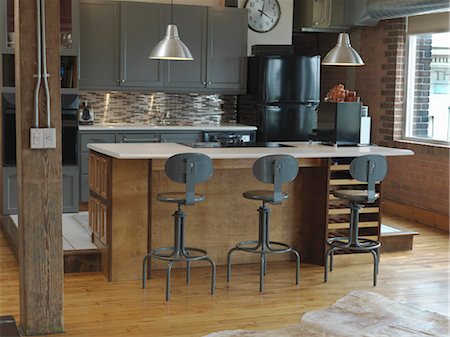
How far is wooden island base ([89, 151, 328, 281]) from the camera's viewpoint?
5496mm

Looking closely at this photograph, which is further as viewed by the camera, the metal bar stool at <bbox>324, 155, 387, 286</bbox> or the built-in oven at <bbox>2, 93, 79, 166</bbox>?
the built-in oven at <bbox>2, 93, 79, 166</bbox>

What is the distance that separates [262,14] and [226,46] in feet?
2.12

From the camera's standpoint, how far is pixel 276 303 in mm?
5066

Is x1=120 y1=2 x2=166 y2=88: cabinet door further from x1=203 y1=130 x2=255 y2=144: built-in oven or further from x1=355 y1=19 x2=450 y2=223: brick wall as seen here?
x1=355 y1=19 x2=450 y2=223: brick wall

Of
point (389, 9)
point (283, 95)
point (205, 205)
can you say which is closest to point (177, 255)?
point (205, 205)

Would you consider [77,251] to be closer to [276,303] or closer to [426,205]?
[276,303]

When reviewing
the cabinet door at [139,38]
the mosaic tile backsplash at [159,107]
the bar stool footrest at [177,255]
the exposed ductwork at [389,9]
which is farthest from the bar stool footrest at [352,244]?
the mosaic tile backsplash at [159,107]

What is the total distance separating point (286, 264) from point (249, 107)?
3.14 m

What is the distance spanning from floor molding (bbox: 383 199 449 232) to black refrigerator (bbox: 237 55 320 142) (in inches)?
50.9

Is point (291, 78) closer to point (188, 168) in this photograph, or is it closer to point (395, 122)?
point (395, 122)

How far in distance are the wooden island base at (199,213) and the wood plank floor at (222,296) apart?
0.20 m

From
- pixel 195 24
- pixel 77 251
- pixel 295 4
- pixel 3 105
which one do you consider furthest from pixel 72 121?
pixel 295 4

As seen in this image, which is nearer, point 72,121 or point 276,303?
point 276,303

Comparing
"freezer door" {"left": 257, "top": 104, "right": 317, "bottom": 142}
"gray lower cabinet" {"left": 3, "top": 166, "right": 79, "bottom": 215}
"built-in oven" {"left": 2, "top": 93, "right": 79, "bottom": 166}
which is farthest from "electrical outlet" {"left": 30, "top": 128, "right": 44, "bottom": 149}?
"freezer door" {"left": 257, "top": 104, "right": 317, "bottom": 142}
